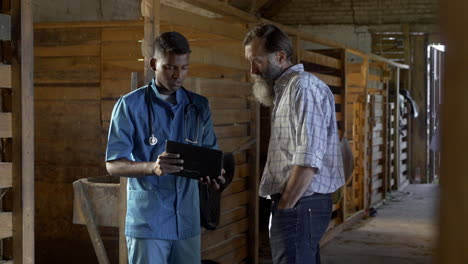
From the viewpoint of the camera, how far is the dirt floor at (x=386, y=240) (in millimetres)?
6859

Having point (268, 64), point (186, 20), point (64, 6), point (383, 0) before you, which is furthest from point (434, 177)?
point (268, 64)

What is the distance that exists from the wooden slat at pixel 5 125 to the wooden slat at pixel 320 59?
3.96 m

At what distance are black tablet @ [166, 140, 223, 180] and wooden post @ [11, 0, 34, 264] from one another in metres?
1.09

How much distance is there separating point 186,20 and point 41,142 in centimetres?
288

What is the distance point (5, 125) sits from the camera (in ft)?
10.8

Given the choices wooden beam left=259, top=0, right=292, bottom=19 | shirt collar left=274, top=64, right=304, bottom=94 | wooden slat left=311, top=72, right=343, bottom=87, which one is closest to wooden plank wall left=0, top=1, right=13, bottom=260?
shirt collar left=274, top=64, right=304, bottom=94

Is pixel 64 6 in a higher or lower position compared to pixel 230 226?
higher

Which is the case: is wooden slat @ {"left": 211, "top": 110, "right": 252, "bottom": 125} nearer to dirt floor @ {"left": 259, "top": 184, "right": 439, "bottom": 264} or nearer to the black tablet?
dirt floor @ {"left": 259, "top": 184, "right": 439, "bottom": 264}

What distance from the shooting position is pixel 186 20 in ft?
14.5

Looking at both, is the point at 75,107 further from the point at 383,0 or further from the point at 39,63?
the point at 383,0

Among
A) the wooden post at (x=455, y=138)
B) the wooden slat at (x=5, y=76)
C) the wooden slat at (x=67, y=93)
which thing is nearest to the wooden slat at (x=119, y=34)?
the wooden slat at (x=67, y=93)

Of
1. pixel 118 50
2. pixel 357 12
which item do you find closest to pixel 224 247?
pixel 118 50

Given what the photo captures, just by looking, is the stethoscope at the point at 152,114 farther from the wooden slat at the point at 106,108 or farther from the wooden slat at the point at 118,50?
the wooden slat at the point at 106,108

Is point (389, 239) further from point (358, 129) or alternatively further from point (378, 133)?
point (378, 133)
